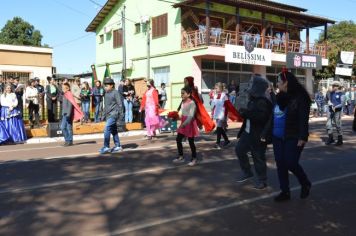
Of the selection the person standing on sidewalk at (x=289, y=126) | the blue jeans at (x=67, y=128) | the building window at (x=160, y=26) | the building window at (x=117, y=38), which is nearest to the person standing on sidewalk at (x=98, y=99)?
the blue jeans at (x=67, y=128)

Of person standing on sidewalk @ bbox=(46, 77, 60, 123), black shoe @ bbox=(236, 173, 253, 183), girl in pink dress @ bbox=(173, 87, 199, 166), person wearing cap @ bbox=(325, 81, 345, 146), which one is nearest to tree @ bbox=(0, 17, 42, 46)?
person standing on sidewalk @ bbox=(46, 77, 60, 123)

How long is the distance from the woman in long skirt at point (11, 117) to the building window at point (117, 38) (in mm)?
→ 22353

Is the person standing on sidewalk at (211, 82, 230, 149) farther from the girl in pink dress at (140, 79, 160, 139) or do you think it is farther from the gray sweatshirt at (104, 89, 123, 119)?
the gray sweatshirt at (104, 89, 123, 119)

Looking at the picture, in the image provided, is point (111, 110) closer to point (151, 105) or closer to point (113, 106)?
point (113, 106)

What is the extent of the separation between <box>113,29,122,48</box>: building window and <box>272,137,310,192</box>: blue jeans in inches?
1202

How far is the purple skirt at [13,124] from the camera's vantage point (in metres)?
13.9

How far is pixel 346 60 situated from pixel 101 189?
28.2 metres

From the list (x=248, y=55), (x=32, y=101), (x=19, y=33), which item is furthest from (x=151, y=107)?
(x=19, y=33)

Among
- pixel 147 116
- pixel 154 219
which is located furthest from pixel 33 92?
pixel 154 219

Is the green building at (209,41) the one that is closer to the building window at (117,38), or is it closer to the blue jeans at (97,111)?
the building window at (117,38)

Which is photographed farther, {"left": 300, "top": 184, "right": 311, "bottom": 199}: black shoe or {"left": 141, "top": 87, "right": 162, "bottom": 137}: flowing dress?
{"left": 141, "top": 87, "right": 162, "bottom": 137}: flowing dress

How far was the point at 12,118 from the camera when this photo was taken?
555 inches

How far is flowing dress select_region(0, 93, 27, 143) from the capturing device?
1386cm

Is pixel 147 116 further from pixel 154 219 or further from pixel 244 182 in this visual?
pixel 154 219
